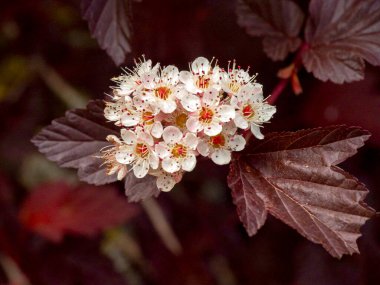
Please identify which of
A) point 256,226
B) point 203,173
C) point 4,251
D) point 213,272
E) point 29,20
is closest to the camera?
point 256,226

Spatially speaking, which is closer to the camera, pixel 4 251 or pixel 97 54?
pixel 4 251

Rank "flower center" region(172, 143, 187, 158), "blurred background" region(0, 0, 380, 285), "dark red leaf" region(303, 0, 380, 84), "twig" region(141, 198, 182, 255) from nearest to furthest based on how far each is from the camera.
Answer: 1. "flower center" region(172, 143, 187, 158)
2. "dark red leaf" region(303, 0, 380, 84)
3. "blurred background" region(0, 0, 380, 285)
4. "twig" region(141, 198, 182, 255)

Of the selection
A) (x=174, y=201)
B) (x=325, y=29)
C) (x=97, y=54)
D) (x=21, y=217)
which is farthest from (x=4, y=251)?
(x=325, y=29)

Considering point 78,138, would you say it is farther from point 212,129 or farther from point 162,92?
point 212,129

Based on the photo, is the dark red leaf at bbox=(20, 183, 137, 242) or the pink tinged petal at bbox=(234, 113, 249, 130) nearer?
the pink tinged petal at bbox=(234, 113, 249, 130)

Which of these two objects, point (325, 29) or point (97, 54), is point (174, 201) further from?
point (325, 29)

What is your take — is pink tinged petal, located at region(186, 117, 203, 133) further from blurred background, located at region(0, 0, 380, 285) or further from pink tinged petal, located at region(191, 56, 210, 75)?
blurred background, located at region(0, 0, 380, 285)

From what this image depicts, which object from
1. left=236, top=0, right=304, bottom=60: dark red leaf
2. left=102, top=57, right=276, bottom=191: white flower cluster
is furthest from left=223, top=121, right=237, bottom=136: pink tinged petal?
left=236, top=0, right=304, bottom=60: dark red leaf

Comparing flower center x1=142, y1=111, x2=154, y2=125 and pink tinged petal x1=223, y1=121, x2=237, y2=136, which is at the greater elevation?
flower center x1=142, y1=111, x2=154, y2=125
